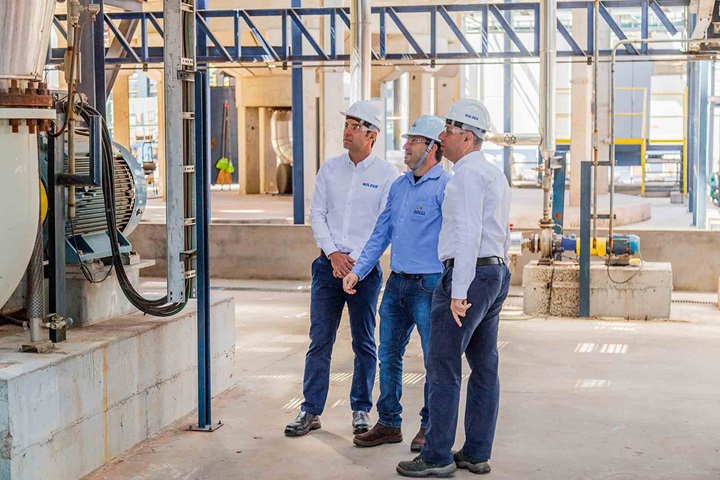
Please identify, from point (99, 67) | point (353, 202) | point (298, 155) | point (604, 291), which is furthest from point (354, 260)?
point (298, 155)

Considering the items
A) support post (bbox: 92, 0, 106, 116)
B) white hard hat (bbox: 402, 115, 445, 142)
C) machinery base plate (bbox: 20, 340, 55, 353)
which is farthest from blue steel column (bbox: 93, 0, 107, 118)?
white hard hat (bbox: 402, 115, 445, 142)

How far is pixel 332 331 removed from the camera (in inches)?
248

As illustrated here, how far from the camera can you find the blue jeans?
18.7 ft

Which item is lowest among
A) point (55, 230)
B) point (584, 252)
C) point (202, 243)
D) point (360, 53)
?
point (584, 252)

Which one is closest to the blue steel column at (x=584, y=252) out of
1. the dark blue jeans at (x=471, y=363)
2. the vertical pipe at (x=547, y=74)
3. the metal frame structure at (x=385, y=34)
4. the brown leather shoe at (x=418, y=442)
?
the vertical pipe at (x=547, y=74)

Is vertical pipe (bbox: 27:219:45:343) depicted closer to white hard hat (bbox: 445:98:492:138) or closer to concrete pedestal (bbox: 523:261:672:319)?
white hard hat (bbox: 445:98:492:138)

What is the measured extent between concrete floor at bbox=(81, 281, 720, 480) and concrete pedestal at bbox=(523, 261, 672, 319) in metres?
0.82

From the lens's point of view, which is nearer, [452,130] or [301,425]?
[452,130]

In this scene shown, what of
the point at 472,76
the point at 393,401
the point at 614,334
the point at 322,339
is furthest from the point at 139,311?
the point at 472,76

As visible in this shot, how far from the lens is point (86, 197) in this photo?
6410 millimetres

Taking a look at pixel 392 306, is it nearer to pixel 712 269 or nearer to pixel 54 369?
pixel 54 369

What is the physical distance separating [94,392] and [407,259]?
1841mm

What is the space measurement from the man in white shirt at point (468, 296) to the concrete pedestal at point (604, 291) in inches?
249

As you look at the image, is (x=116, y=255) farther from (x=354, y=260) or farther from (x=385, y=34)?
(x=385, y=34)
